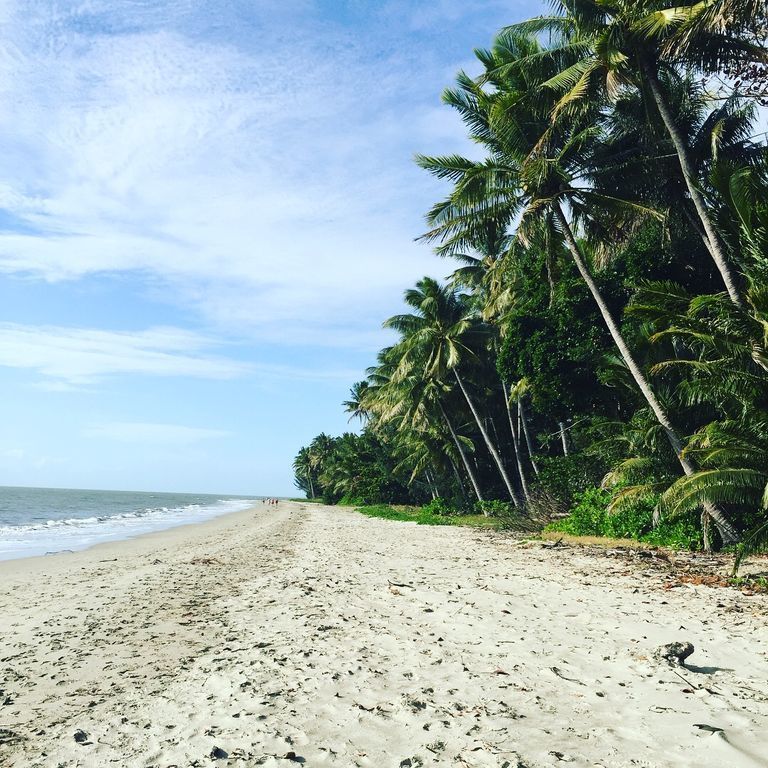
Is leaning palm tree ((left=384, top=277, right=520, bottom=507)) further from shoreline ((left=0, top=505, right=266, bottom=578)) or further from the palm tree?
the palm tree

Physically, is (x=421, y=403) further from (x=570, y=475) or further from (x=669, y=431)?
(x=669, y=431)

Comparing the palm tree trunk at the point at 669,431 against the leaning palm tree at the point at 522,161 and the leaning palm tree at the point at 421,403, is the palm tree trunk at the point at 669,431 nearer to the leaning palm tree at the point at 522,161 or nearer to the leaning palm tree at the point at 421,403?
the leaning palm tree at the point at 522,161

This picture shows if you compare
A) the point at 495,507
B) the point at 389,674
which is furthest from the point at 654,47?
the point at 495,507

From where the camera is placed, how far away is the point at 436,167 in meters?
15.4

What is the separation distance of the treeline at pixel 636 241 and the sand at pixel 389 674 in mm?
2965

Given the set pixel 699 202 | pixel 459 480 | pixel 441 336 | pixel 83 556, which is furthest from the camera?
pixel 459 480

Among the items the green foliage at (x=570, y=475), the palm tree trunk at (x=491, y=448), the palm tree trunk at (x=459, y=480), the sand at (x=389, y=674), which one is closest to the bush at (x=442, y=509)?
the palm tree trunk at (x=459, y=480)

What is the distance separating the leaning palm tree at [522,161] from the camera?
13727mm

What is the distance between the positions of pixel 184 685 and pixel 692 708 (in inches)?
152

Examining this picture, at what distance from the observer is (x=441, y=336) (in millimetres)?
26203

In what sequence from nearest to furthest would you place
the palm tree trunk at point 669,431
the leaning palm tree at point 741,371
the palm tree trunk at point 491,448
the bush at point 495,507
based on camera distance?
the leaning palm tree at point 741,371
the palm tree trunk at point 669,431
the bush at point 495,507
the palm tree trunk at point 491,448

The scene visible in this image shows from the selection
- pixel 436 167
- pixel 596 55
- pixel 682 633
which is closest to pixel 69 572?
pixel 682 633

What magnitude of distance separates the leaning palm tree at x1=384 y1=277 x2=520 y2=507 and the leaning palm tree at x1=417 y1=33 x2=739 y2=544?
9837 mm

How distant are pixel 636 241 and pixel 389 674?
50.3 ft
